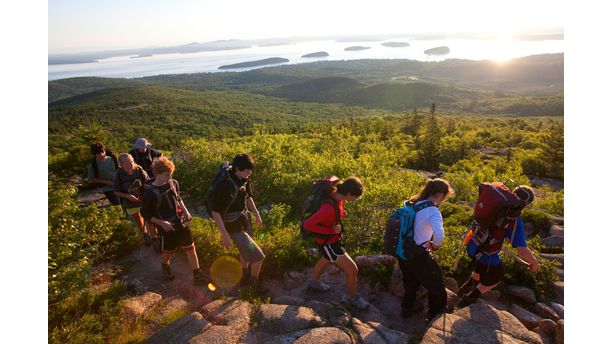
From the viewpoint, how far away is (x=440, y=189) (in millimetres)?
3938

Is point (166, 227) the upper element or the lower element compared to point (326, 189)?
lower

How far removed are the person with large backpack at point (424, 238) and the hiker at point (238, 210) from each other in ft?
6.37

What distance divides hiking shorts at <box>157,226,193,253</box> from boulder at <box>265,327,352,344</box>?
6.70ft

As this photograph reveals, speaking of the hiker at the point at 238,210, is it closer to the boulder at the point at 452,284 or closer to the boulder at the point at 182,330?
the boulder at the point at 182,330

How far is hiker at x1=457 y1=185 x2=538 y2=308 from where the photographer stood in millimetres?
4105

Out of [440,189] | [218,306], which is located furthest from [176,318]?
[440,189]

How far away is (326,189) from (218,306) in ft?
7.00

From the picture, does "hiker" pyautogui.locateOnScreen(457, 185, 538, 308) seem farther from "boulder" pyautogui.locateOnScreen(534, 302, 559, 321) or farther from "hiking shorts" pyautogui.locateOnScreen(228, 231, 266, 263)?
"hiking shorts" pyautogui.locateOnScreen(228, 231, 266, 263)

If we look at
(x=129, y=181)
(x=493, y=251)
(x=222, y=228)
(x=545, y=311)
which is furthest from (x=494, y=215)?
(x=129, y=181)

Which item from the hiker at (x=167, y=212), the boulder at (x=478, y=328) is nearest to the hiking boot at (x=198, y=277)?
the hiker at (x=167, y=212)

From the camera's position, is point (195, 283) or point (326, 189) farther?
point (195, 283)

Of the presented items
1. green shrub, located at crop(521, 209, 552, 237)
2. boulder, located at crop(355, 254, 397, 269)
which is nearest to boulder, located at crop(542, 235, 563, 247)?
green shrub, located at crop(521, 209, 552, 237)

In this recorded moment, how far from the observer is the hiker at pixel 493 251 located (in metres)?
4.11
